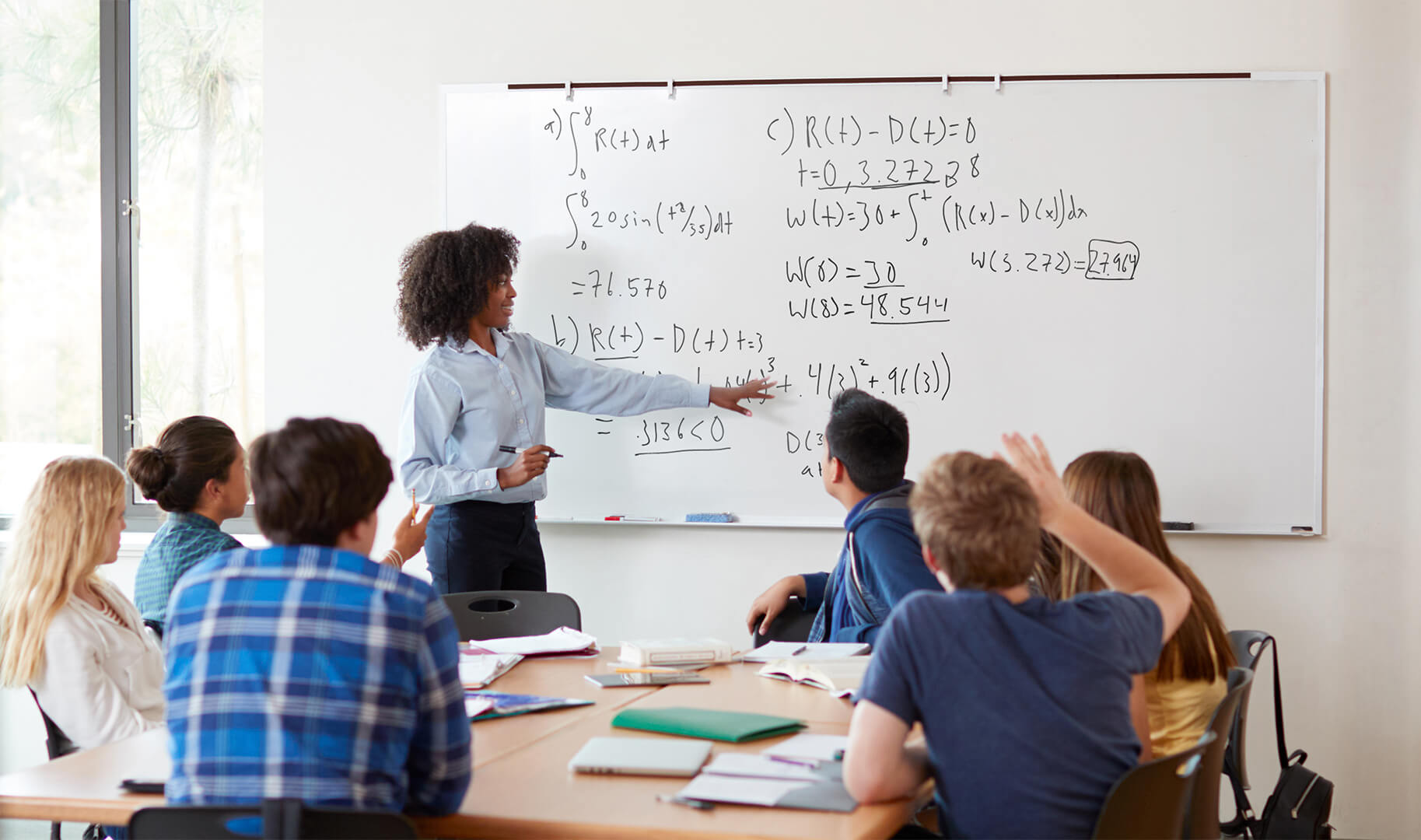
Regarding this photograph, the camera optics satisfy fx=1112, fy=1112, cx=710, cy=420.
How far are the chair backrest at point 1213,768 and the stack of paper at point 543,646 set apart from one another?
4.15 ft

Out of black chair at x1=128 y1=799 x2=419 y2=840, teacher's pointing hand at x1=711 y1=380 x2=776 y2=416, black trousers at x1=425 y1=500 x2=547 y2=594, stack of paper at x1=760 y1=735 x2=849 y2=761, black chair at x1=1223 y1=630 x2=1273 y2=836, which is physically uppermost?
teacher's pointing hand at x1=711 y1=380 x2=776 y2=416

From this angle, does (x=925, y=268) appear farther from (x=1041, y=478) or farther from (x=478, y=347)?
(x=1041, y=478)

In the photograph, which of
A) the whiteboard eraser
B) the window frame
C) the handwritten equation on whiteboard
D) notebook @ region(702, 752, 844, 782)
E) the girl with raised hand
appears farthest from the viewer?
the window frame

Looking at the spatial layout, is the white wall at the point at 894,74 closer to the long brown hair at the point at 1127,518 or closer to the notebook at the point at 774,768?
the long brown hair at the point at 1127,518

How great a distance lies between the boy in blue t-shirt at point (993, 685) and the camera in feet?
4.61

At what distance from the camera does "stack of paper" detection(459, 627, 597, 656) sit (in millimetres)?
2432

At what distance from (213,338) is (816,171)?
7.10ft

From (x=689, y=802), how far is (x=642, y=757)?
182 millimetres

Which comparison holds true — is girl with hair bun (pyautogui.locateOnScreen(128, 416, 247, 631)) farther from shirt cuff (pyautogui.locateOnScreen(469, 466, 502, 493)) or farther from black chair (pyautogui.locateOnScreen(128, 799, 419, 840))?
black chair (pyautogui.locateOnScreen(128, 799, 419, 840))

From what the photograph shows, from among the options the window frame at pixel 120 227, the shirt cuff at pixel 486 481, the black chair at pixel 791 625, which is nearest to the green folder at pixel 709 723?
the black chair at pixel 791 625

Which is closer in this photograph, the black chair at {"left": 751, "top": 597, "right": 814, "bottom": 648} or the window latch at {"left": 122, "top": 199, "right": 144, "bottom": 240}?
Result: the black chair at {"left": 751, "top": 597, "right": 814, "bottom": 648}

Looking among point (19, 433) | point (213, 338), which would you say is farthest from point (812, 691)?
→ point (19, 433)

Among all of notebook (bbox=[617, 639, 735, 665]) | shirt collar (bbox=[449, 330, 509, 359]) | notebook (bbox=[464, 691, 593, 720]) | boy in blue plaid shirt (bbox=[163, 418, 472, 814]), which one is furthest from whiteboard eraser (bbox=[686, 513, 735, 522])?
boy in blue plaid shirt (bbox=[163, 418, 472, 814])

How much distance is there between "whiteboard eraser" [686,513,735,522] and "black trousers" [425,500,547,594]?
1.66 ft
